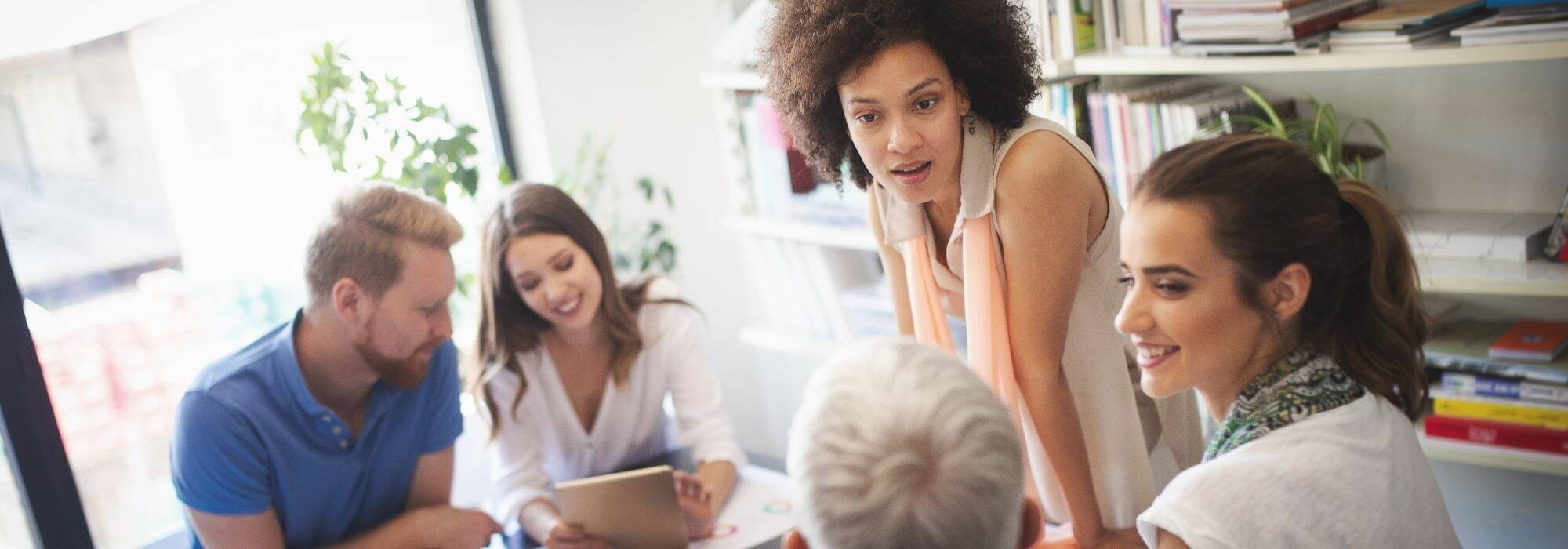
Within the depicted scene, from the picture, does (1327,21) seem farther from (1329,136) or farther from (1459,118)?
(1459,118)

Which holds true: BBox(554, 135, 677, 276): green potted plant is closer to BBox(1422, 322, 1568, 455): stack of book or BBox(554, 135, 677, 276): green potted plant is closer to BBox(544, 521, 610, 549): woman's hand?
BBox(544, 521, 610, 549): woman's hand

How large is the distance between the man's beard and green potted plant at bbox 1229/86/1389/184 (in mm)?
1452

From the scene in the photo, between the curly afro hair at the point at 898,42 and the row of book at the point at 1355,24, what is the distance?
2.01ft

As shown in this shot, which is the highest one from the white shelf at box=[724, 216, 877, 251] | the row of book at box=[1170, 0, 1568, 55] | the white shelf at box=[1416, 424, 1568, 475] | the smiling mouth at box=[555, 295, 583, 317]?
the row of book at box=[1170, 0, 1568, 55]

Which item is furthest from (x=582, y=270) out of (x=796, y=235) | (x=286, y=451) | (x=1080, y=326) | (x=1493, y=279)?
(x=1493, y=279)

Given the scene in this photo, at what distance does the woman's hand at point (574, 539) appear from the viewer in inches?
70.4

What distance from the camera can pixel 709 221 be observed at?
137 inches

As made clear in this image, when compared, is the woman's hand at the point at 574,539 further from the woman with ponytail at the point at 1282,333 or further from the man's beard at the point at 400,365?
the woman with ponytail at the point at 1282,333

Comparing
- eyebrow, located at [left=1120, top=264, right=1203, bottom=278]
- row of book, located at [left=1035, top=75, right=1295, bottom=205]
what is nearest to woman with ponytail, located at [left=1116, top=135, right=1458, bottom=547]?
eyebrow, located at [left=1120, top=264, right=1203, bottom=278]

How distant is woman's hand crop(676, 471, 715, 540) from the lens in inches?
71.9

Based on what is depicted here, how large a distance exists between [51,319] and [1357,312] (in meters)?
2.46

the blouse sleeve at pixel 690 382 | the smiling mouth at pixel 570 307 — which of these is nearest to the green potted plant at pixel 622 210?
the blouse sleeve at pixel 690 382

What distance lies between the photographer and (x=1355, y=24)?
6.52 feet

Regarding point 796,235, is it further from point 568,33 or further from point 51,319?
point 51,319
